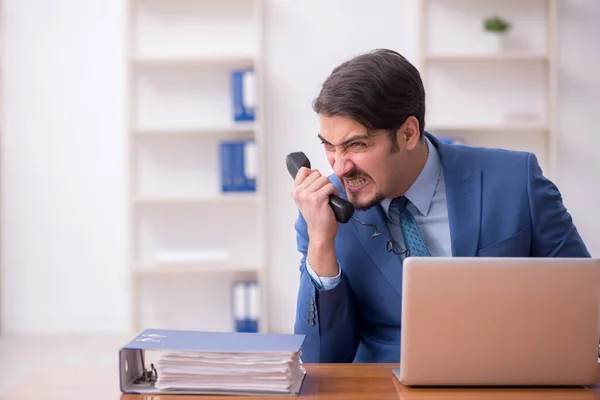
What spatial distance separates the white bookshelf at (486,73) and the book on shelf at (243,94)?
40.2 inches

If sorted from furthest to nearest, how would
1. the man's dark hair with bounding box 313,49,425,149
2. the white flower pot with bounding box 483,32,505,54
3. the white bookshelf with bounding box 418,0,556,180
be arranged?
the white bookshelf with bounding box 418,0,556,180, the white flower pot with bounding box 483,32,505,54, the man's dark hair with bounding box 313,49,425,149

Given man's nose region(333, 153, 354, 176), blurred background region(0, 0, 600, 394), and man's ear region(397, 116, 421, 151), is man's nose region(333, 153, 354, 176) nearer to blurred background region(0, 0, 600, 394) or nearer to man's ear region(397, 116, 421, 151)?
man's ear region(397, 116, 421, 151)

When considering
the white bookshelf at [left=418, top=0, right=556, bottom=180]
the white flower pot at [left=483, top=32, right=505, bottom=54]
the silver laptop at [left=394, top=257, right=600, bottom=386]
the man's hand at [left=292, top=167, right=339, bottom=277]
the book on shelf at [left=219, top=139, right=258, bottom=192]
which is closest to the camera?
the silver laptop at [left=394, top=257, right=600, bottom=386]

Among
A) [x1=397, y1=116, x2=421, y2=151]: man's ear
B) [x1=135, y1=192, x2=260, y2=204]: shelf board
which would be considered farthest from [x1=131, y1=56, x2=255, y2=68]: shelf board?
[x1=397, y1=116, x2=421, y2=151]: man's ear

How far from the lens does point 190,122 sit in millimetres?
4305

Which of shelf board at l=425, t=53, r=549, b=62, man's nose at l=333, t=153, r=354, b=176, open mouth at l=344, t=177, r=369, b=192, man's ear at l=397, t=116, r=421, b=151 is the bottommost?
open mouth at l=344, t=177, r=369, b=192

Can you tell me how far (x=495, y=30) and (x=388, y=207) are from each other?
106 inches

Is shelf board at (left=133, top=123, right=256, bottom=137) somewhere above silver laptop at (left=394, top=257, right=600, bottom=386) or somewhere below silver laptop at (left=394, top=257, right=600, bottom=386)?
above

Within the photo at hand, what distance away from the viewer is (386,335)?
5.42 feet

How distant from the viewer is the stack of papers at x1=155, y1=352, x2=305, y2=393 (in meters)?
1.16

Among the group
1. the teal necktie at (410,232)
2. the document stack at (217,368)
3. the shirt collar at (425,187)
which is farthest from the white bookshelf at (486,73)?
the document stack at (217,368)

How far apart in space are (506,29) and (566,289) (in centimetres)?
324

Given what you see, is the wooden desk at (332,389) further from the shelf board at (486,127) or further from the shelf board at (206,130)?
the shelf board at (486,127)

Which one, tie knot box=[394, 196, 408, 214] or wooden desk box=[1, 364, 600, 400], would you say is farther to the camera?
tie knot box=[394, 196, 408, 214]
